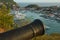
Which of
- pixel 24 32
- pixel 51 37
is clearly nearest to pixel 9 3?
pixel 51 37

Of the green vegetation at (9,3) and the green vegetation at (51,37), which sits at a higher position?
the green vegetation at (9,3)

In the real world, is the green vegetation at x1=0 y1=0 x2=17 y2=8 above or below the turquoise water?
above

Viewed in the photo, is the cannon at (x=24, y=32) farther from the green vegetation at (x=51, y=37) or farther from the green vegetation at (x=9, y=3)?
the green vegetation at (x=9, y=3)

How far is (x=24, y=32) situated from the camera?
4.12ft

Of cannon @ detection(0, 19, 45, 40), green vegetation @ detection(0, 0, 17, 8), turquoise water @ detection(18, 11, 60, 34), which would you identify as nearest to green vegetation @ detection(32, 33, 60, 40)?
turquoise water @ detection(18, 11, 60, 34)

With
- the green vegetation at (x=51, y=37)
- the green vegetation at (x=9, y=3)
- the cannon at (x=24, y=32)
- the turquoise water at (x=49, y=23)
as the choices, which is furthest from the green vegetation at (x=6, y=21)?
the cannon at (x=24, y=32)

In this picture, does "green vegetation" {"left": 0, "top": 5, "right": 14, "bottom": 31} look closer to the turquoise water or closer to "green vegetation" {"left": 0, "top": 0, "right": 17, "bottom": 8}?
"green vegetation" {"left": 0, "top": 0, "right": 17, "bottom": 8}

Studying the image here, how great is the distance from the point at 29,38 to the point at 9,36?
0.14 m

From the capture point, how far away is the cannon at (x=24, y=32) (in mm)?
1216

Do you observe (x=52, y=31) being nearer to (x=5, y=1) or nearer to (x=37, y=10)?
(x=37, y=10)

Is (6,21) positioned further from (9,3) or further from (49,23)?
(49,23)

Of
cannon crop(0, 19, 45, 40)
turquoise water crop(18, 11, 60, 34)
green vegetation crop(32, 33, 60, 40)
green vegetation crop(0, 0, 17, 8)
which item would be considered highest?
cannon crop(0, 19, 45, 40)

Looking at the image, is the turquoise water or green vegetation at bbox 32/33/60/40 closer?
green vegetation at bbox 32/33/60/40

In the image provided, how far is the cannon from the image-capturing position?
1.22 meters
